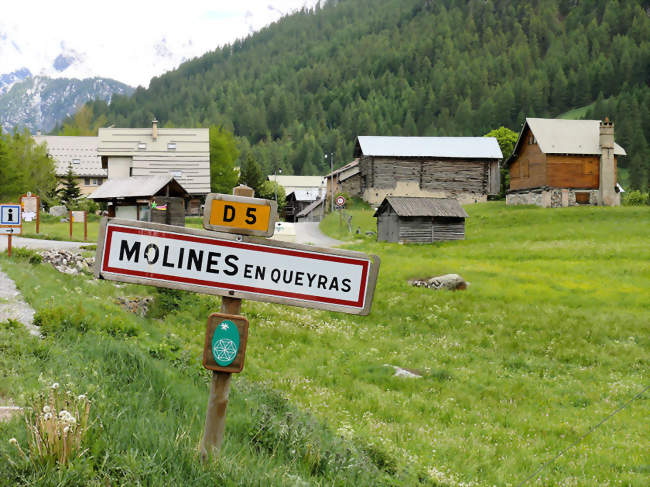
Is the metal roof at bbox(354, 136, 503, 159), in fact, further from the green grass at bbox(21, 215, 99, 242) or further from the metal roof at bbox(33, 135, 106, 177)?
the metal roof at bbox(33, 135, 106, 177)

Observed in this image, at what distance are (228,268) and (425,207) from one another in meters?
45.1

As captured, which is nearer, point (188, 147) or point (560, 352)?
point (560, 352)

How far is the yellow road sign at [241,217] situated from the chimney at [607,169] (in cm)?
6099

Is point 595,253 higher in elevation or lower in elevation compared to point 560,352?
higher

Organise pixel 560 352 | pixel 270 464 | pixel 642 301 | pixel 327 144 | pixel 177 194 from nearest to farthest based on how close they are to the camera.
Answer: pixel 270 464, pixel 560 352, pixel 642 301, pixel 177 194, pixel 327 144

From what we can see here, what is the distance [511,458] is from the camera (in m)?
8.16

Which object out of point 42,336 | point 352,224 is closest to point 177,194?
point 352,224

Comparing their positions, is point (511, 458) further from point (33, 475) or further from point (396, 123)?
point (396, 123)

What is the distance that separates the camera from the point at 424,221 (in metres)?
47.7

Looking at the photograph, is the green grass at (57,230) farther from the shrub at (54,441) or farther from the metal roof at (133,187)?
the shrub at (54,441)

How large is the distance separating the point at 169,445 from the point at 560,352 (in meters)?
15.4

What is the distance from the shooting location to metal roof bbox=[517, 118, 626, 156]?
5691 centimetres

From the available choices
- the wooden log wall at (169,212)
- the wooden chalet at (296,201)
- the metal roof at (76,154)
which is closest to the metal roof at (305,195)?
the wooden chalet at (296,201)

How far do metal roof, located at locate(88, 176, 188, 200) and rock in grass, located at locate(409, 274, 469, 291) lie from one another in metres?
21.8
